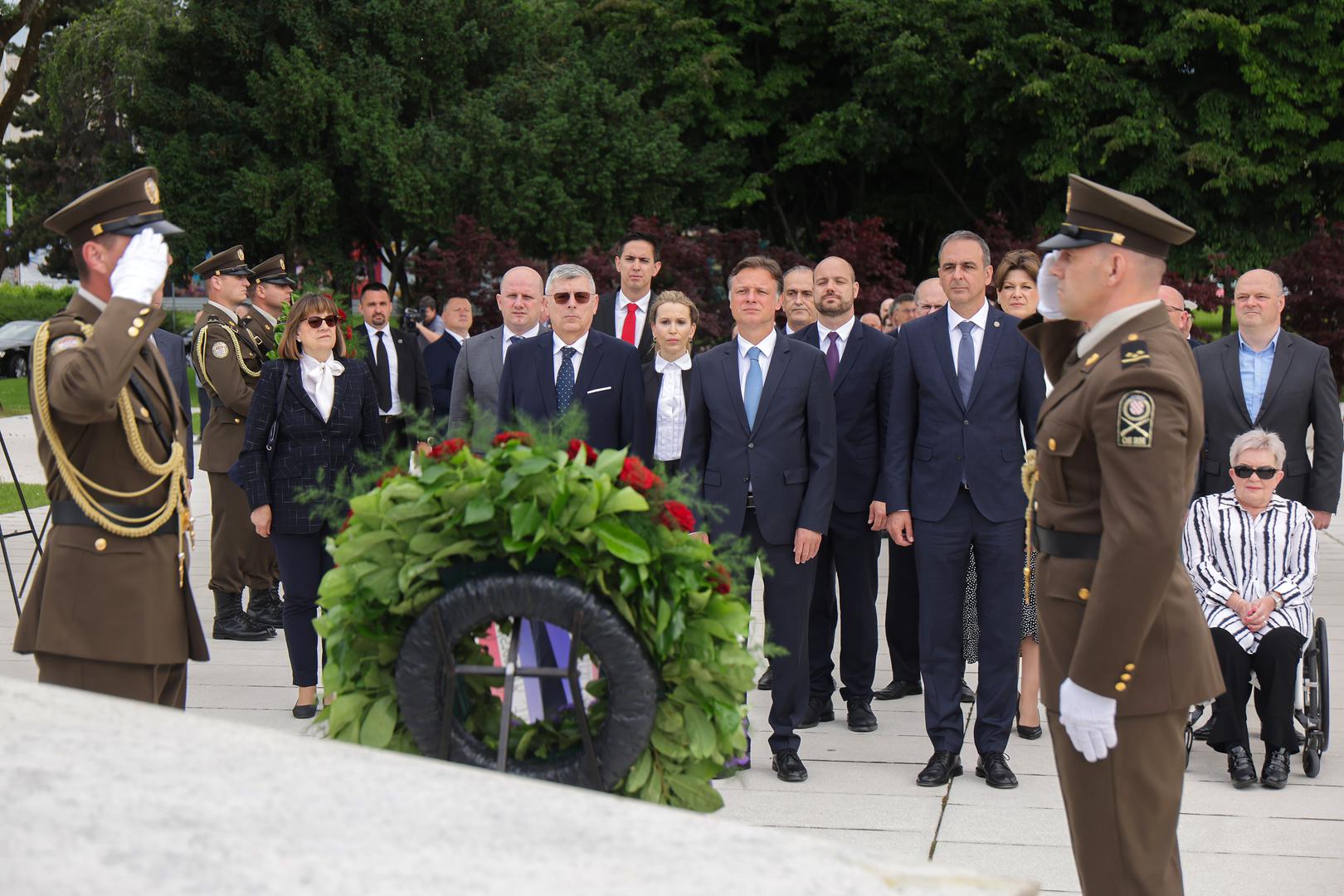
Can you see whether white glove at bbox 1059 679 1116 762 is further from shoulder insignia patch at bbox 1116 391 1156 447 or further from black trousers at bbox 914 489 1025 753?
black trousers at bbox 914 489 1025 753

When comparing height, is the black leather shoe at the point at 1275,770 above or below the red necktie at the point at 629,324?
below

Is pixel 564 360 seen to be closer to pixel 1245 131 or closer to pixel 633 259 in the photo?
pixel 633 259

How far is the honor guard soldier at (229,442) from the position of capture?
848 cm

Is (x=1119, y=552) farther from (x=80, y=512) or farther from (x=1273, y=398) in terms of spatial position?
(x=1273, y=398)

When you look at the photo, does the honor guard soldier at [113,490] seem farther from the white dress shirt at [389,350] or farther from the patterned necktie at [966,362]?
the white dress shirt at [389,350]

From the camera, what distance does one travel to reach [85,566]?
13.6 ft

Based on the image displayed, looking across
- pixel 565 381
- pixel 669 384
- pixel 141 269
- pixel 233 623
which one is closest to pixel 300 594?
pixel 565 381

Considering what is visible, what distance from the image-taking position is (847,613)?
274 inches

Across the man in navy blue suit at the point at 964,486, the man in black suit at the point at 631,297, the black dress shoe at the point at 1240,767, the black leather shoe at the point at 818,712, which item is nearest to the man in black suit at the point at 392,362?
the man in black suit at the point at 631,297

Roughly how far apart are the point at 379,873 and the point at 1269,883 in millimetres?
3762

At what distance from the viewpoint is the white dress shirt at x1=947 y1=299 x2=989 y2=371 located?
6.00m

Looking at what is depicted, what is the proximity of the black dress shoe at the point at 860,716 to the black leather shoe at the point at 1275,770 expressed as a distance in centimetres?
176

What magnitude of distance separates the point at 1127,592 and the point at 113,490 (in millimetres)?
2864

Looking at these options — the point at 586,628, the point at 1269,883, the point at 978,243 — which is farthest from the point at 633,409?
the point at 586,628
